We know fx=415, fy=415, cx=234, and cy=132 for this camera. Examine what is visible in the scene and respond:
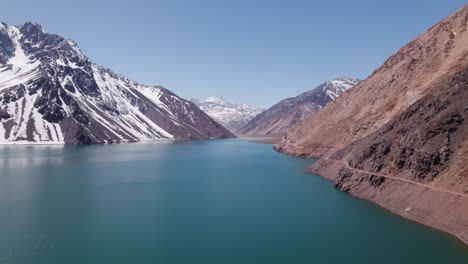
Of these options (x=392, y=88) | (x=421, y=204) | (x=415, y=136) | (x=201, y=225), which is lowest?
(x=201, y=225)

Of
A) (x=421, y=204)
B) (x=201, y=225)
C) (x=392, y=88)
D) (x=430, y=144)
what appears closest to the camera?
(x=201, y=225)

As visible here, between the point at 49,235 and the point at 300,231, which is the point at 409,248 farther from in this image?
the point at 49,235

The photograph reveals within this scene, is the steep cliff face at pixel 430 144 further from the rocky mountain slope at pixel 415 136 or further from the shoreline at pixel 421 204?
the shoreline at pixel 421 204

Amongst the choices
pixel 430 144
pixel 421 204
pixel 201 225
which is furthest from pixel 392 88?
pixel 201 225

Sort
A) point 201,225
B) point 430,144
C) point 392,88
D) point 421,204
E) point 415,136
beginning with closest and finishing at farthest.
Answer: point 201,225 < point 421,204 < point 430,144 < point 415,136 < point 392,88

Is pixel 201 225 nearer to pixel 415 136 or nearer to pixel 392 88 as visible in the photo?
pixel 415 136

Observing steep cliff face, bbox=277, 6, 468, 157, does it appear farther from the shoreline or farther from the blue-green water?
the shoreline

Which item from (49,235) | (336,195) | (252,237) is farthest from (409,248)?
(49,235)
